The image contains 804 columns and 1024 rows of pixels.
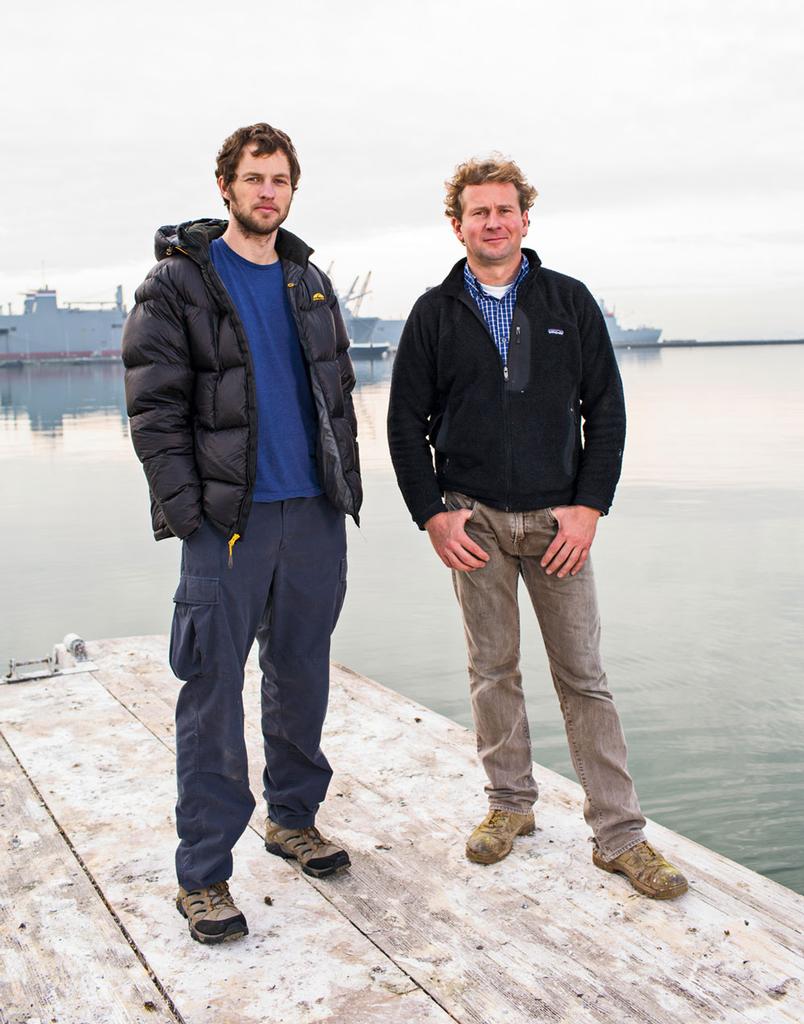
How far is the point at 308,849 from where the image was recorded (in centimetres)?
246

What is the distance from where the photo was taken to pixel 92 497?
13.3 metres

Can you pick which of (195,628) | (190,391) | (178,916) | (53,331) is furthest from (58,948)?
(53,331)

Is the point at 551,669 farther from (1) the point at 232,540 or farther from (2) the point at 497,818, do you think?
(1) the point at 232,540

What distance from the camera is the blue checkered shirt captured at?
246 centimetres

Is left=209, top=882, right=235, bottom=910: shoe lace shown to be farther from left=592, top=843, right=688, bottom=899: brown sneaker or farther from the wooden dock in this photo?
left=592, top=843, right=688, bottom=899: brown sneaker

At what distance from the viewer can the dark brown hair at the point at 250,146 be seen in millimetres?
2201

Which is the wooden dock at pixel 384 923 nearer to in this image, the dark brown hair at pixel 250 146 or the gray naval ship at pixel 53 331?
the dark brown hair at pixel 250 146

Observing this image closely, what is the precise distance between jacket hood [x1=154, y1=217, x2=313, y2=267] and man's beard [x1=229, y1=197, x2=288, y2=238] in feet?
0.27

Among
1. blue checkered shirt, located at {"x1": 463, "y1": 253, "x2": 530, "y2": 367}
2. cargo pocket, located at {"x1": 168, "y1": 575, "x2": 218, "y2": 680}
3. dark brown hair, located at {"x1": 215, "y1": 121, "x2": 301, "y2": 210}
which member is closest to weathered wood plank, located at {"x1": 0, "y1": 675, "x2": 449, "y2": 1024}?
cargo pocket, located at {"x1": 168, "y1": 575, "x2": 218, "y2": 680}

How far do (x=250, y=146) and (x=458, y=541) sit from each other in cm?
99

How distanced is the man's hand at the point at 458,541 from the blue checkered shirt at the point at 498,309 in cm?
38

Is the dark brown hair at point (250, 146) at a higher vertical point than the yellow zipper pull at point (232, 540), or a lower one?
higher

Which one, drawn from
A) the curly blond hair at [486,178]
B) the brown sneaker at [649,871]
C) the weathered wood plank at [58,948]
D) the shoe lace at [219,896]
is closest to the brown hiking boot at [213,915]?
the shoe lace at [219,896]

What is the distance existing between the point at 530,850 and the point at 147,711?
5.48 feet
